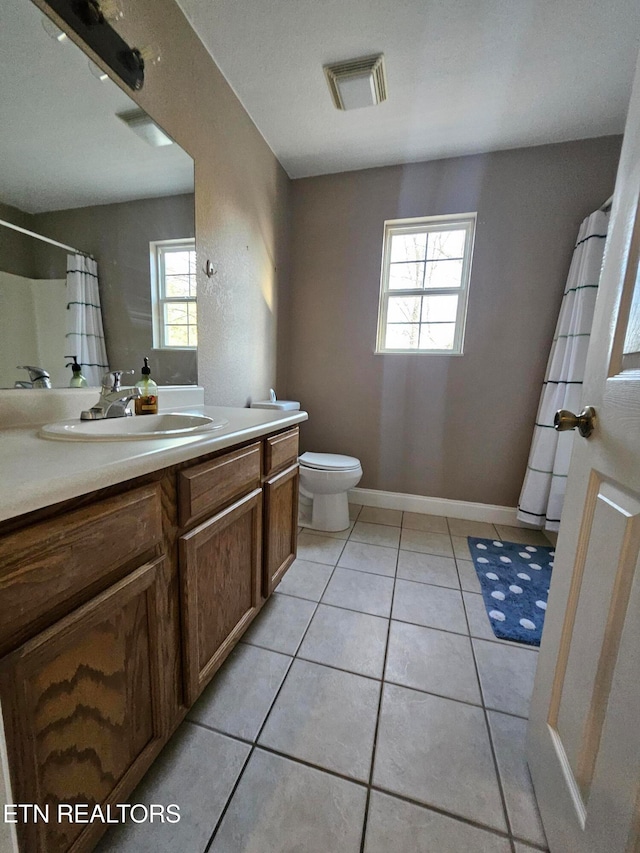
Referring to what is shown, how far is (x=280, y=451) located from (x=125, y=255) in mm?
923

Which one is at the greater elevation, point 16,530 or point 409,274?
point 409,274

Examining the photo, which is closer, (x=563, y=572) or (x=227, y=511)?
(x=563, y=572)

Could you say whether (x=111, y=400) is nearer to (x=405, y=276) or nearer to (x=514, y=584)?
(x=514, y=584)

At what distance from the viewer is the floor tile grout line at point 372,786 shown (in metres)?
0.74

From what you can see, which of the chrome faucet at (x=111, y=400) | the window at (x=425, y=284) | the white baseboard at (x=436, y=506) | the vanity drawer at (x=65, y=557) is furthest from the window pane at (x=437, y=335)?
the vanity drawer at (x=65, y=557)

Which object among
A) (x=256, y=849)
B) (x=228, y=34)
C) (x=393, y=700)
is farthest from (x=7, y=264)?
(x=393, y=700)

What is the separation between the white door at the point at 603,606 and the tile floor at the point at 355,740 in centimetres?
18

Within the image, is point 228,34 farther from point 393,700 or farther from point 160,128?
point 393,700

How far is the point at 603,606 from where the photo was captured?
0.58 meters

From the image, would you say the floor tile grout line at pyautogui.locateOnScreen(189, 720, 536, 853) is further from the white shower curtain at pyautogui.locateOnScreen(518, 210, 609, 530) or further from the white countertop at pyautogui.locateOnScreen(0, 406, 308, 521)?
the white shower curtain at pyautogui.locateOnScreen(518, 210, 609, 530)

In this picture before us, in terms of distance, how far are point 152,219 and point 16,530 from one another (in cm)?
130

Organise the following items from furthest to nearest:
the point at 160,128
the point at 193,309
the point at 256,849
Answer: the point at 193,309
the point at 160,128
the point at 256,849

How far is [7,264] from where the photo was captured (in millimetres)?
861

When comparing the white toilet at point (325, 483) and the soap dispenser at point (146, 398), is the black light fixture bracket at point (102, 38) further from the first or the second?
the white toilet at point (325, 483)
